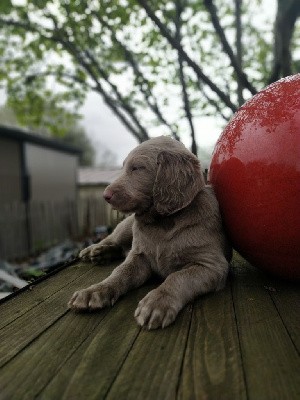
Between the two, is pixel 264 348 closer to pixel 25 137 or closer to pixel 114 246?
pixel 114 246

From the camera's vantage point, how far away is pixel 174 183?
279 cm

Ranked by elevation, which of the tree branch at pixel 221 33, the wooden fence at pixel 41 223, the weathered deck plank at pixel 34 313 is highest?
the tree branch at pixel 221 33

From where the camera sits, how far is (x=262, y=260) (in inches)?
115

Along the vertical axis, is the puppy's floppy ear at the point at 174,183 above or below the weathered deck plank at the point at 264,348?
above

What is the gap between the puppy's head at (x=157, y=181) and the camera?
275 centimetres

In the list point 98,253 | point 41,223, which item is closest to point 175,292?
point 98,253

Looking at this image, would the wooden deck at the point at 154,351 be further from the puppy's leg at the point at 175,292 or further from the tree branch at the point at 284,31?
the tree branch at the point at 284,31

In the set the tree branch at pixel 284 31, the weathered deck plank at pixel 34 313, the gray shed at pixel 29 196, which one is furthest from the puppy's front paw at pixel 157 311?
the gray shed at pixel 29 196

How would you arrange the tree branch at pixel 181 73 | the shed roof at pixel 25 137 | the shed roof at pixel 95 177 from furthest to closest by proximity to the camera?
the shed roof at pixel 95 177
the shed roof at pixel 25 137
the tree branch at pixel 181 73

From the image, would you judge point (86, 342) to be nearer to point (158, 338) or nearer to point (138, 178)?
point (158, 338)

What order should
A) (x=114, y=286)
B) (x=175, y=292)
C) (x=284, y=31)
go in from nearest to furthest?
1. (x=175, y=292)
2. (x=114, y=286)
3. (x=284, y=31)

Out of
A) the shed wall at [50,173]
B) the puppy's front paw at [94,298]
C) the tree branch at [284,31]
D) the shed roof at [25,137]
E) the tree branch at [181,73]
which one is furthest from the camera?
the shed wall at [50,173]

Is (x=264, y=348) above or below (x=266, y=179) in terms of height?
below

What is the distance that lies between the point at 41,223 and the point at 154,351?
14.9 metres
